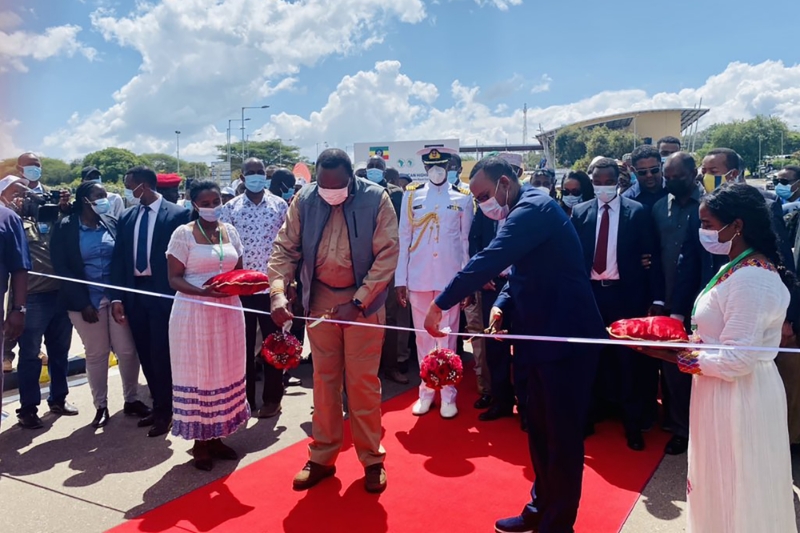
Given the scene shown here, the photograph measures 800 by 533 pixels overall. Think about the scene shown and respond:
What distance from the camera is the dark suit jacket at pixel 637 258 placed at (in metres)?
4.32

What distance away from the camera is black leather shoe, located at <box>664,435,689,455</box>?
161 inches

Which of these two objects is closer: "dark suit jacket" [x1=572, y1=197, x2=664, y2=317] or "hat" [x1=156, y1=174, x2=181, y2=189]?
"dark suit jacket" [x1=572, y1=197, x2=664, y2=317]

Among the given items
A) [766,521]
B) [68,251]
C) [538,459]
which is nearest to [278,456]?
[538,459]

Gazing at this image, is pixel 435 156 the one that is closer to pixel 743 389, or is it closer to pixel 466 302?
pixel 466 302

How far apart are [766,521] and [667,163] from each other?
278 centimetres

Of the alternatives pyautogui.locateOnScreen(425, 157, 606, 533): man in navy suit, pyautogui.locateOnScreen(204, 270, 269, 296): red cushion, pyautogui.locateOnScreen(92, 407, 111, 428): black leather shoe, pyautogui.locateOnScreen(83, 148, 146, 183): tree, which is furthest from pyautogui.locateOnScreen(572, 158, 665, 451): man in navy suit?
pyautogui.locateOnScreen(83, 148, 146, 183): tree

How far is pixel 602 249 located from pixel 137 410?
4142 millimetres

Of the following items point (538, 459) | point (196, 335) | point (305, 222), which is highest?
point (305, 222)

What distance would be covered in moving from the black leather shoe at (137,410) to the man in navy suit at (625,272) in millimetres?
3927

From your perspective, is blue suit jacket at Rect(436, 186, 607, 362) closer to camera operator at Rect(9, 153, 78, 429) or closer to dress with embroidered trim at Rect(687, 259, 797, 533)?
dress with embroidered trim at Rect(687, 259, 797, 533)

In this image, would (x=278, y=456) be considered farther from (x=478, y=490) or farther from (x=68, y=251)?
(x=68, y=251)

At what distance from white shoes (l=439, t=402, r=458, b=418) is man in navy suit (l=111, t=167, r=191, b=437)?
2268 mm

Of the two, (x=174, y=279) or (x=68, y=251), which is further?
(x=68, y=251)

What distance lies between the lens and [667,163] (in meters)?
4.34
